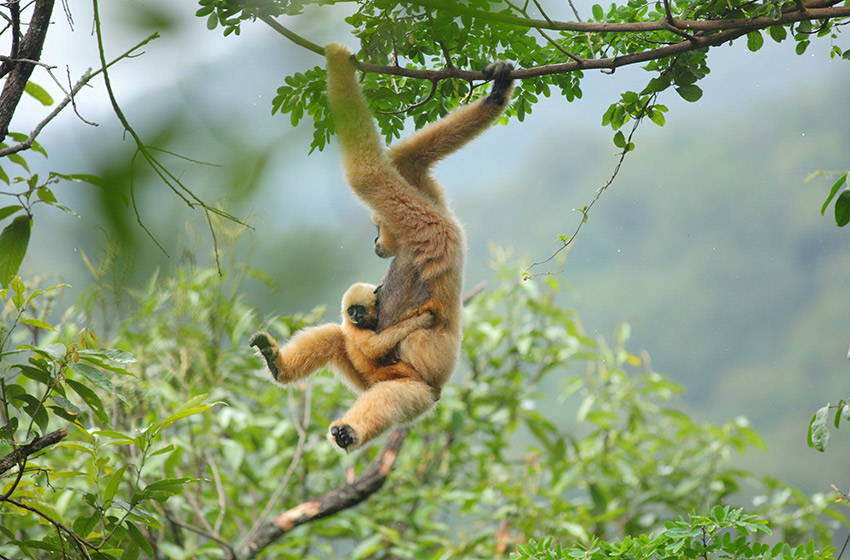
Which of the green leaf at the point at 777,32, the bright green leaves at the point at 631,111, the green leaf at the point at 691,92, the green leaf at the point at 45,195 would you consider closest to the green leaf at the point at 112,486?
the green leaf at the point at 45,195

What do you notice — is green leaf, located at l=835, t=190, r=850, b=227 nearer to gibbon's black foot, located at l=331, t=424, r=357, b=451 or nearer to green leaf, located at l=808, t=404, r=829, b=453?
green leaf, located at l=808, t=404, r=829, b=453

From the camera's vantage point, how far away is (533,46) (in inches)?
55.4

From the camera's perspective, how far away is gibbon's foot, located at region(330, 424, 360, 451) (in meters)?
1.29

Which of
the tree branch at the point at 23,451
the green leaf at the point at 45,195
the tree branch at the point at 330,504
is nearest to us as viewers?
the tree branch at the point at 23,451

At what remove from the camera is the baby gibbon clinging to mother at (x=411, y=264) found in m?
1.35

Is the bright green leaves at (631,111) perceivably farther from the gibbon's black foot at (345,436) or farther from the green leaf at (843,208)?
the gibbon's black foot at (345,436)

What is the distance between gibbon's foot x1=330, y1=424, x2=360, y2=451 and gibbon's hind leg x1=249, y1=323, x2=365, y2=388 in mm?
258

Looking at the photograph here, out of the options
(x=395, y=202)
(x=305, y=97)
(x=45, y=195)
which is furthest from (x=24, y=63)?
(x=395, y=202)

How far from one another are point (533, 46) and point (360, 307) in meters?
0.63

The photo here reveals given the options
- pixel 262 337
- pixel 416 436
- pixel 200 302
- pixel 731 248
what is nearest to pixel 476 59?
pixel 262 337

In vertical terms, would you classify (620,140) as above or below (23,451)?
above

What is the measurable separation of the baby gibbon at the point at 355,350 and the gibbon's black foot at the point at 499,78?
1.47ft

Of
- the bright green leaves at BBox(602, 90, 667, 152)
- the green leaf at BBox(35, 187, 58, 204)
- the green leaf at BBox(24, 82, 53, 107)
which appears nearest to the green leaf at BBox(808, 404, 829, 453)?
the bright green leaves at BBox(602, 90, 667, 152)

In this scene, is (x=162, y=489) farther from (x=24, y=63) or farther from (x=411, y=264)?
(x=24, y=63)
